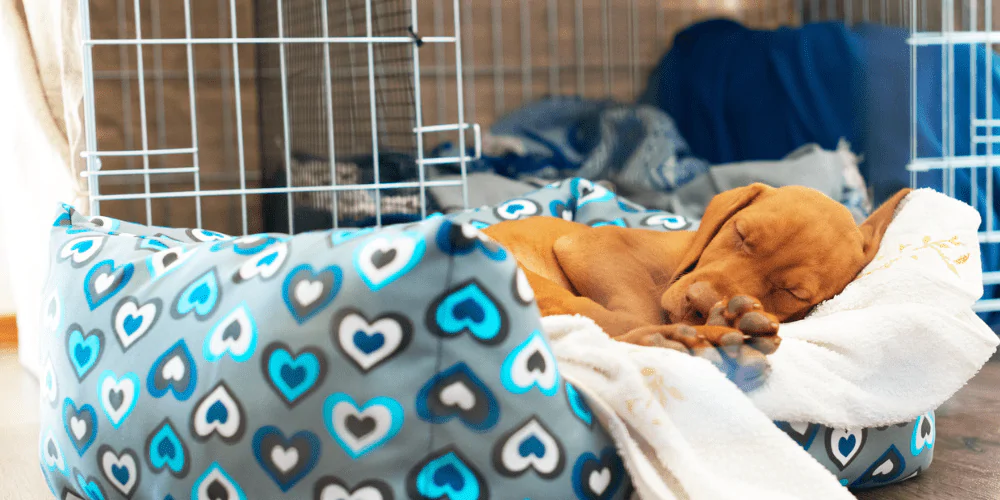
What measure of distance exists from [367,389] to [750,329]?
0.48 meters

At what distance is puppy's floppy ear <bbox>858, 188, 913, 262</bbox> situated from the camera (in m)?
1.43

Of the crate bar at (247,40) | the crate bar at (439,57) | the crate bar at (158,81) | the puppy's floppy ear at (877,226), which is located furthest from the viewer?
the crate bar at (439,57)

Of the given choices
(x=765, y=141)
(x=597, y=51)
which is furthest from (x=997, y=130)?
(x=597, y=51)

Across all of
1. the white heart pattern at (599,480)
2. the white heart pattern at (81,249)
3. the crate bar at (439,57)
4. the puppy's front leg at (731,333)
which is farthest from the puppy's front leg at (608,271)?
the crate bar at (439,57)

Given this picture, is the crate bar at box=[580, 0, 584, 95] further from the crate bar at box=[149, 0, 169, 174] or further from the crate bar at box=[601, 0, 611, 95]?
the crate bar at box=[149, 0, 169, 174]

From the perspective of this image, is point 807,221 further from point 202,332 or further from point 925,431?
point 202,332

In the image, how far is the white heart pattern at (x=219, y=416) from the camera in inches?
37.2

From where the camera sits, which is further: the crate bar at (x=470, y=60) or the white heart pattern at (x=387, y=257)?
the crate bar at (x=470, y=60)

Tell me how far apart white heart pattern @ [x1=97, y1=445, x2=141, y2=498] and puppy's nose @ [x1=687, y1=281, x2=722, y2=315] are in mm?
724

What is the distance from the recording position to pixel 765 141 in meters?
3.15

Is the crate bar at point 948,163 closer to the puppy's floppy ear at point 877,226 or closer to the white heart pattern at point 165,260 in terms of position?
the puppy's floppy ear at point 877,226

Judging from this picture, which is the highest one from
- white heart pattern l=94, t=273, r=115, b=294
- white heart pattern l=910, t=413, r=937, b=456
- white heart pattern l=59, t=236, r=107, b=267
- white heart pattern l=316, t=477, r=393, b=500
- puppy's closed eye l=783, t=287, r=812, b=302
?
white heart pattern l=59, t=236, r=107, b=267

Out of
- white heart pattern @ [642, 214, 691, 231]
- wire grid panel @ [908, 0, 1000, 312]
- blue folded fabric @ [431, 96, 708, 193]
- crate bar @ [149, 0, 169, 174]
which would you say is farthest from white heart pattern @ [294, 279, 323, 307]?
crate bar @ [149, 0, 169, 174]

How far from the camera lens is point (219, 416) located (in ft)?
3.14
